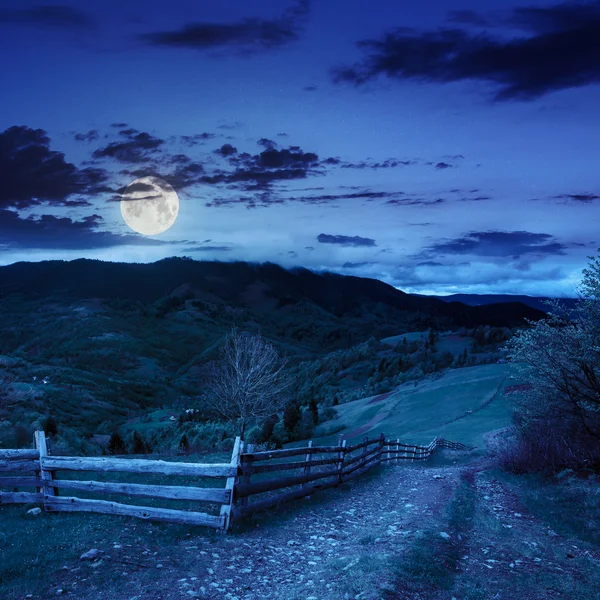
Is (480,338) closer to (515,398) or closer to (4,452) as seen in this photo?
(515,398)

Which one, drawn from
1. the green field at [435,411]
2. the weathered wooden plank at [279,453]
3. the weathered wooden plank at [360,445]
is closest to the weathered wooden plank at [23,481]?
the weathered wooden plank at [279,453]

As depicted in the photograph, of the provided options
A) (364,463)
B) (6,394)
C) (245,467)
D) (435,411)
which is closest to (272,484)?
(245,467)

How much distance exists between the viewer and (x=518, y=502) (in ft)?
57.0

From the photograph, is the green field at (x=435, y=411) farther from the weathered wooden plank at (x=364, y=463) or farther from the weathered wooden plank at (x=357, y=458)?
the weathered wooden plank at (x=357, y=458)

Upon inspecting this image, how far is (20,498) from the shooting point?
41.1 feet

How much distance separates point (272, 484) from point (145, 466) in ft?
11.4

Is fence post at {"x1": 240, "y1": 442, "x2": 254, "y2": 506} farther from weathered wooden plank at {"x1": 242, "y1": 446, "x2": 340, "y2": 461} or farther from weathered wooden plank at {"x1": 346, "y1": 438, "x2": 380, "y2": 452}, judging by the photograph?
weathered wooden plank at {"x1": 346, "y1": 438, "x2": 380, "y2": 452}

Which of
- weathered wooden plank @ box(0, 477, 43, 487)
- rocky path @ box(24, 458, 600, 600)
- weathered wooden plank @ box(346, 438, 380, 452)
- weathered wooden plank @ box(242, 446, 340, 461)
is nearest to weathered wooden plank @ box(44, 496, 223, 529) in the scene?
rocky path @ box(24, 458, 600, 600)

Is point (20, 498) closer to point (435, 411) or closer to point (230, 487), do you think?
point (230, 487)

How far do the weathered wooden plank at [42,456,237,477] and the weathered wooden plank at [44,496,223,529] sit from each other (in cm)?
79

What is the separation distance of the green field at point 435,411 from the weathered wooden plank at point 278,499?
3401cm

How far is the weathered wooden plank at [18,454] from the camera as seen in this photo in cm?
1232

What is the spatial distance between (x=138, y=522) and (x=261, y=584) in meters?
4.02

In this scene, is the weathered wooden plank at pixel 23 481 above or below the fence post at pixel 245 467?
below
